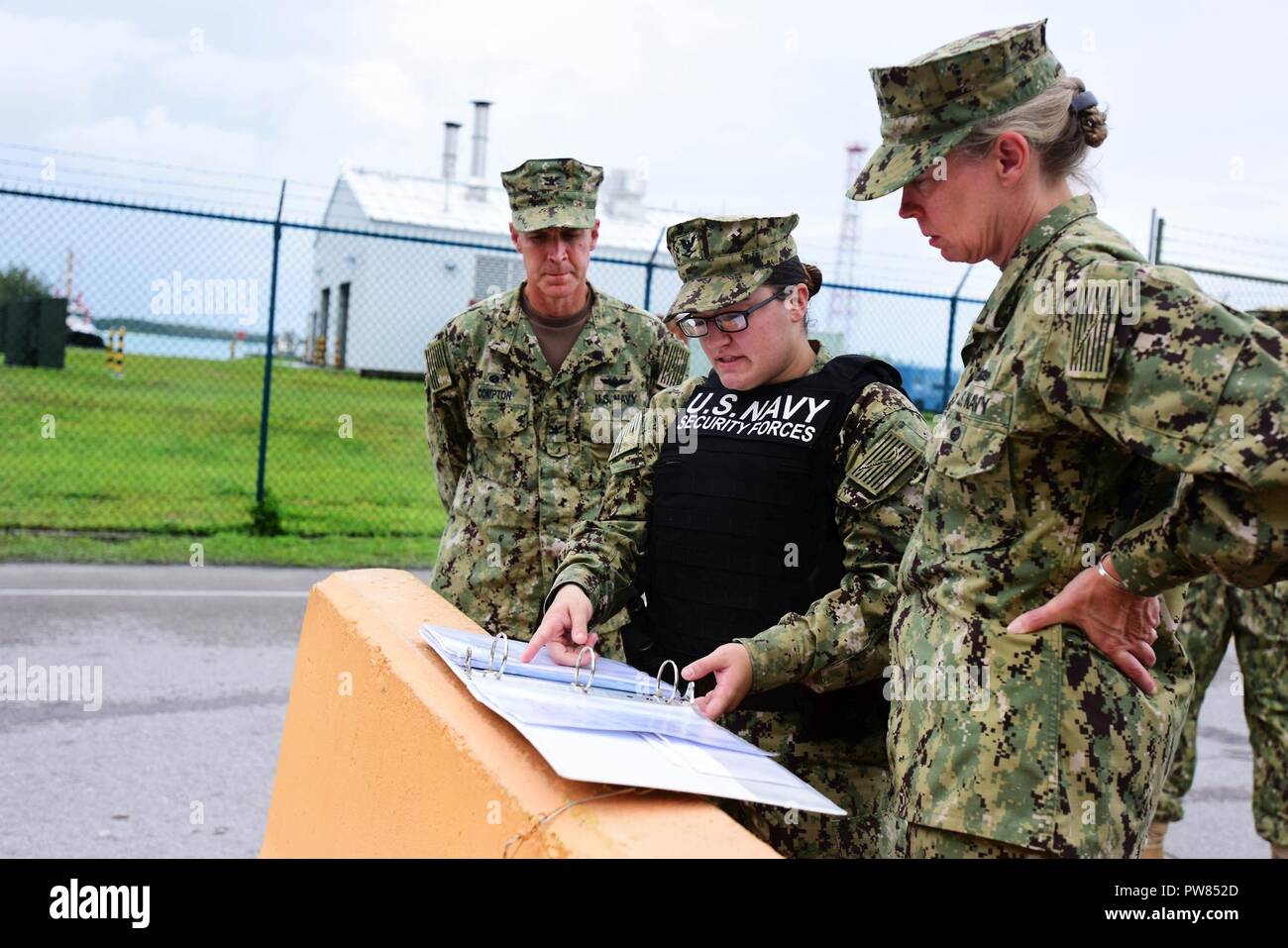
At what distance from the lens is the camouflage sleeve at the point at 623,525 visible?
2.58 meters

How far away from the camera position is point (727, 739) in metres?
1.89

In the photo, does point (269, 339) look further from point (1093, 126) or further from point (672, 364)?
point (1093, 126)

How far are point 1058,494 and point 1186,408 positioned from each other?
0.82ft

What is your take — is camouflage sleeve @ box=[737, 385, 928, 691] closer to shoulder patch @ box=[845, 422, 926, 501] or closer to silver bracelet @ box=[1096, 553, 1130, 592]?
shoulder patch @ box=[845, 422, 926, 501]

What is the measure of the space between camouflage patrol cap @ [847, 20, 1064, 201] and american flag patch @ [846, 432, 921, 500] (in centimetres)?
52

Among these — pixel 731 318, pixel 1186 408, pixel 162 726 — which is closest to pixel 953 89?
pixel 1186 408

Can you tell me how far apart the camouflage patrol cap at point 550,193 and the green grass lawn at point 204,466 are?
539 centimetres

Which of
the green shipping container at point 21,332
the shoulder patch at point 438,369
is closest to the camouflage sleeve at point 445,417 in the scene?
the shoulder patch at point 438,369

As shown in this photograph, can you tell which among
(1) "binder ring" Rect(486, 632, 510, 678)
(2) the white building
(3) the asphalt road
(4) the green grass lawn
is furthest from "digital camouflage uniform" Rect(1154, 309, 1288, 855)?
(2) the white building

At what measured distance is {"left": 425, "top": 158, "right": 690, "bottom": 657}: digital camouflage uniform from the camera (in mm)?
4199

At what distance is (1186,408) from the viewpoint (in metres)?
1.62

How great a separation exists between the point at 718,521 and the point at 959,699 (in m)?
0.77

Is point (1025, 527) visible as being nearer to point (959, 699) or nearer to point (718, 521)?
point (959, 699)

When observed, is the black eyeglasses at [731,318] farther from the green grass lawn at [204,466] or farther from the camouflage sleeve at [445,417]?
the green grass lawn at [204,466]
